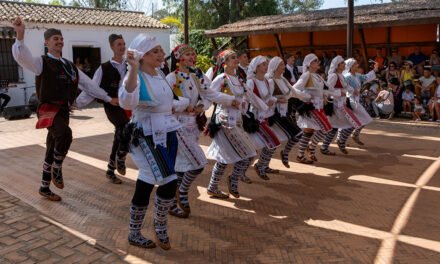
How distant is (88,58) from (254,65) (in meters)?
17.3

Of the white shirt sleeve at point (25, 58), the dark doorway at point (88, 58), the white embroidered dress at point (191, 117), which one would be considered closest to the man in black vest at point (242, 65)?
the white embroidered dress at point (191, 117)

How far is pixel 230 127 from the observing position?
17.5ft

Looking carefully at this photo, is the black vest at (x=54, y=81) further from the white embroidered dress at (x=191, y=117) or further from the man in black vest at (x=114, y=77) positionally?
the white embroidered dress at (x=191, y=117)

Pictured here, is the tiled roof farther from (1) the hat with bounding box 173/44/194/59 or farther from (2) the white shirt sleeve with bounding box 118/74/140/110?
(2) the white shirt sleeve with bounding box 118/74/140/110

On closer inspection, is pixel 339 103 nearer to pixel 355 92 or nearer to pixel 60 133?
pixel 355 92

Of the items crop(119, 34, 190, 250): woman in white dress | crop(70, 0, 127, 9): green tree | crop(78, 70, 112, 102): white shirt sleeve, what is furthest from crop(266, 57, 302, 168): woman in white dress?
crop(70, 0, 127, 9): green tree

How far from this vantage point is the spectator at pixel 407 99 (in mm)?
12164

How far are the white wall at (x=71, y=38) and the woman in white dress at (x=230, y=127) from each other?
13968 millimetres

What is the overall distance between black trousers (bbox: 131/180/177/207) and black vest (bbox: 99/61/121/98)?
2.20 meters

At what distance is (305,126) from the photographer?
710 cm

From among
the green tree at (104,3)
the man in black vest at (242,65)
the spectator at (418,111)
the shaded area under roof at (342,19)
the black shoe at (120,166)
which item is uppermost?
the green tree at (104,3)

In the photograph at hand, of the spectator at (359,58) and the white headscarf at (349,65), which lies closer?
the white headscarf at (349,65)

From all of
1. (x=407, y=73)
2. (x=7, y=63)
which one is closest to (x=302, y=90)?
(x=407, y=73)

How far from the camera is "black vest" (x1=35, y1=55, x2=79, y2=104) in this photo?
4941 mm
